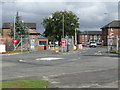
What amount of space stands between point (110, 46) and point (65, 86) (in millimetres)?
38306

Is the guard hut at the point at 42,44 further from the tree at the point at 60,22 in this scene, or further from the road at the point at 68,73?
the road at the point at 68,73

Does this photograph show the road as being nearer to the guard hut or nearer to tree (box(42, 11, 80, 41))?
the guard hut

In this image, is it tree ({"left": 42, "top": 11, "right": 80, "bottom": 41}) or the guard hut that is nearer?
the guard hut

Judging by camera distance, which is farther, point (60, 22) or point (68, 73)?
point (60, 22)

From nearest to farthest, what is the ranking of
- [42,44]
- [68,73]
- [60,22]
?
1. [68,73]
2. [42,44]
3. [60,22]

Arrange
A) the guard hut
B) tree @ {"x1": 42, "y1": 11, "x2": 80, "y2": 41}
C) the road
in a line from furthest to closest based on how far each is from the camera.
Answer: tree @ {"x1": 42, "y1": 11, "x2": 80, "y2": 41}
the guard hut
the road

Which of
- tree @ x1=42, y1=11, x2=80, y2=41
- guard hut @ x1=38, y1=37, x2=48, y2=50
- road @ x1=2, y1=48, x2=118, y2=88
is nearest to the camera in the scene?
road @ x1=2, y1=48, x2=118, y2=88

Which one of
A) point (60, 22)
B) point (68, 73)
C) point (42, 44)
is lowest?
point (68, 73)

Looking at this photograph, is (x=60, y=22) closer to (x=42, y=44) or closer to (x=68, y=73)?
(x=42, y=44)

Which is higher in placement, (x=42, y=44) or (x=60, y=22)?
(x=60, y=22)

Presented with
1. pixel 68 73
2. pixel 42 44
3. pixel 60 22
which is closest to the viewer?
pixel 68 73

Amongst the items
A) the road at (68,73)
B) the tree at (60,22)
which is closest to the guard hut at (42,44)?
the tree at (60,22)

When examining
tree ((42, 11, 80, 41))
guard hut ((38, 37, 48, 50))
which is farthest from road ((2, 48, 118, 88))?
tree ((42, 11, 80, 41))

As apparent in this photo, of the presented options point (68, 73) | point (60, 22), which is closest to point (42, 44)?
point (60, 22)
